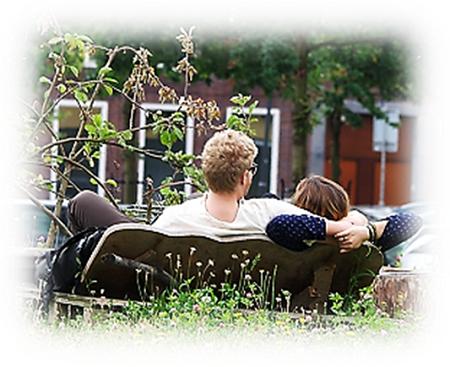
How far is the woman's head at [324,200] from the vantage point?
6.70 metres

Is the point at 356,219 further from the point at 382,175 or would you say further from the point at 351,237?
the point at 382,175

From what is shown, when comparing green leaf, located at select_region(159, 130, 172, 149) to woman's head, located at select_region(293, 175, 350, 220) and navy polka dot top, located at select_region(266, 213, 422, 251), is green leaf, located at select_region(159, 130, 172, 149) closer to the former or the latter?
woman's head, located at select_region(293, 175, 350, 220)

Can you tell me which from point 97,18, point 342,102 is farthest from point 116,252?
point 342,102

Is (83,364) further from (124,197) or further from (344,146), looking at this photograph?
(344,146)

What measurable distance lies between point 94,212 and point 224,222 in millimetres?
771

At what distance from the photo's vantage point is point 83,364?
519 cm

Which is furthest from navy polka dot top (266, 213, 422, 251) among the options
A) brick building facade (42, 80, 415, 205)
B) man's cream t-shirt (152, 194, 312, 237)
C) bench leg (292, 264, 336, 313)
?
brick building facade (42, 80, 415, 205)

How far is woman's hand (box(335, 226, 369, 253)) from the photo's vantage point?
644 cm

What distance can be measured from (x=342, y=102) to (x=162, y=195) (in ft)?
62.5

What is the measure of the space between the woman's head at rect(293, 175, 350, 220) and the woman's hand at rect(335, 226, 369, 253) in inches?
9.1

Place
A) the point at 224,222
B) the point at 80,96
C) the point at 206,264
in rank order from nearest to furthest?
A: the point at 206,264, the point at 224,222, the point at 80,96

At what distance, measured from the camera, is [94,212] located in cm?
690

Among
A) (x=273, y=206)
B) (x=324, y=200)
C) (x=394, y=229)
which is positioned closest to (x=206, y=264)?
(x=273, y=206)

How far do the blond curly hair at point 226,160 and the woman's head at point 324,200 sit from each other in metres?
0.38
